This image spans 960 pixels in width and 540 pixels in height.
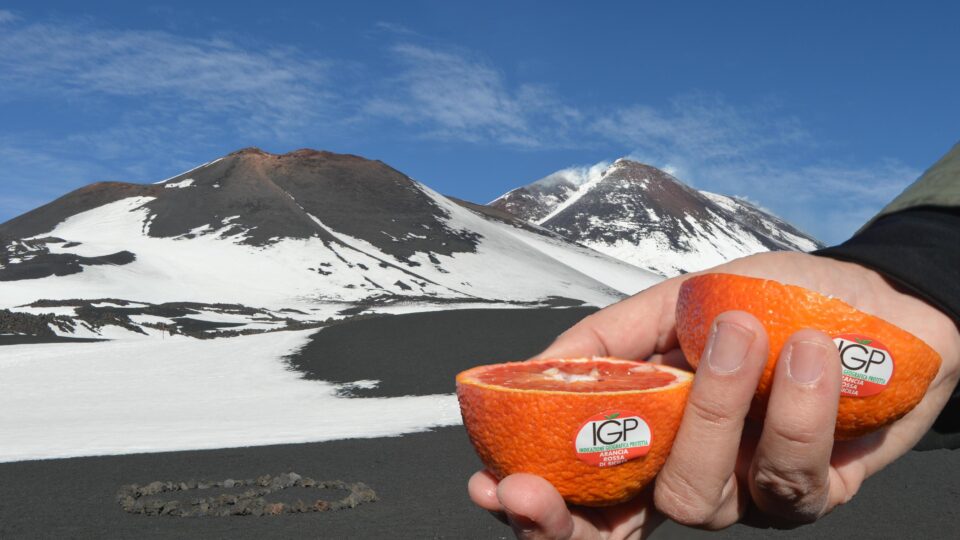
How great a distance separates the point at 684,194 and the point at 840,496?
15729 centimetres

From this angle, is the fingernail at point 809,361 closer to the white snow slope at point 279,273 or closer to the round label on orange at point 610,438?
the round label on orange at point 610,438

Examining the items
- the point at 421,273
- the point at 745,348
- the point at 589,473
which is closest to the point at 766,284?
the point at 745,348

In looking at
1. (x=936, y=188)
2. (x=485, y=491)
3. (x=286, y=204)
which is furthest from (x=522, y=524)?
(x=286, y=204)

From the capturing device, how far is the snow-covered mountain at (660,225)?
12625 cm

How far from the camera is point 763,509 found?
250 cm

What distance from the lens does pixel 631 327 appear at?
116 inches

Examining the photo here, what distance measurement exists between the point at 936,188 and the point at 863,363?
90 cm

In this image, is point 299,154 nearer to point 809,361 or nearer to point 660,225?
point 660,225

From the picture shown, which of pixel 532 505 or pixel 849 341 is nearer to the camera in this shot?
pixel 849 341

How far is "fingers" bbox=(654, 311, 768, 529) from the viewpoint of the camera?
1.98 metres

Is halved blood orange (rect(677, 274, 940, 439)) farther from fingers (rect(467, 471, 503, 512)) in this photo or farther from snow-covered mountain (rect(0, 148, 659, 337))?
snow-covered mountain (rect(0, 148, 659, 337))

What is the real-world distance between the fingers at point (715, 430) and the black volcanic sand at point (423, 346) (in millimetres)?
14297

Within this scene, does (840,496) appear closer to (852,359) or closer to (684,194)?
(852,359)

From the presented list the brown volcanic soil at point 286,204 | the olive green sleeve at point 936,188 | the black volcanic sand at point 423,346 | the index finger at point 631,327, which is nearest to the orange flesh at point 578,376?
the index finger at point 631,327
